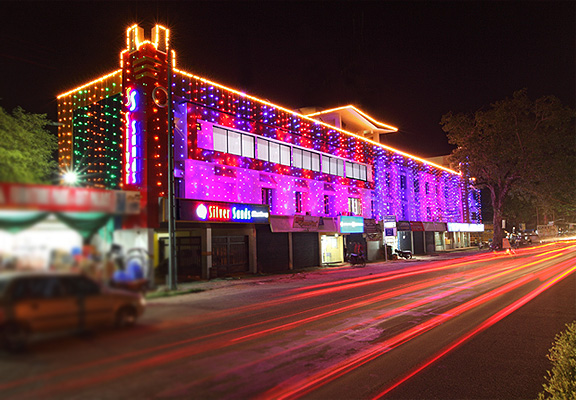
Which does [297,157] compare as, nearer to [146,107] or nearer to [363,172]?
[363,172]

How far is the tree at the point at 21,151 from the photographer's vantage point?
1.05 meters

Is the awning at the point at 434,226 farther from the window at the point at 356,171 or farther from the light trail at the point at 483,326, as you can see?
the light trail at the point at 483,326

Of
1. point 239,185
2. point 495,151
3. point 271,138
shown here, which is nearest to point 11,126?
point 239,185

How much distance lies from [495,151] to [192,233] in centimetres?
4868

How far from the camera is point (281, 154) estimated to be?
2898 centimetres

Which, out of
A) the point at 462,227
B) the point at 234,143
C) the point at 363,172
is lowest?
the point at 462,227

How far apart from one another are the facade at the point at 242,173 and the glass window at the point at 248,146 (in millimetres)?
130

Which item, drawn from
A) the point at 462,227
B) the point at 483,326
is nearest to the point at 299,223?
the point at 483,326

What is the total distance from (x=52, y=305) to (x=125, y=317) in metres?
0.22

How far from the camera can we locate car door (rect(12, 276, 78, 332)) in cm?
89

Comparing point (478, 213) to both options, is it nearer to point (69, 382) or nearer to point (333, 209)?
point (333, 209)

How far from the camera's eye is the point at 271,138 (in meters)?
27.9

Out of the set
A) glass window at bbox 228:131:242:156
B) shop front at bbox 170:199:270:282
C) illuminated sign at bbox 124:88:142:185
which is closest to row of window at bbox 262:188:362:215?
glass window at bbox 228:131:242:156

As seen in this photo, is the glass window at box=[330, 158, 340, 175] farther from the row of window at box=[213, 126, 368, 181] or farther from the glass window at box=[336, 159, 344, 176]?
the glass window at box=[336, 159, 344, 176]
